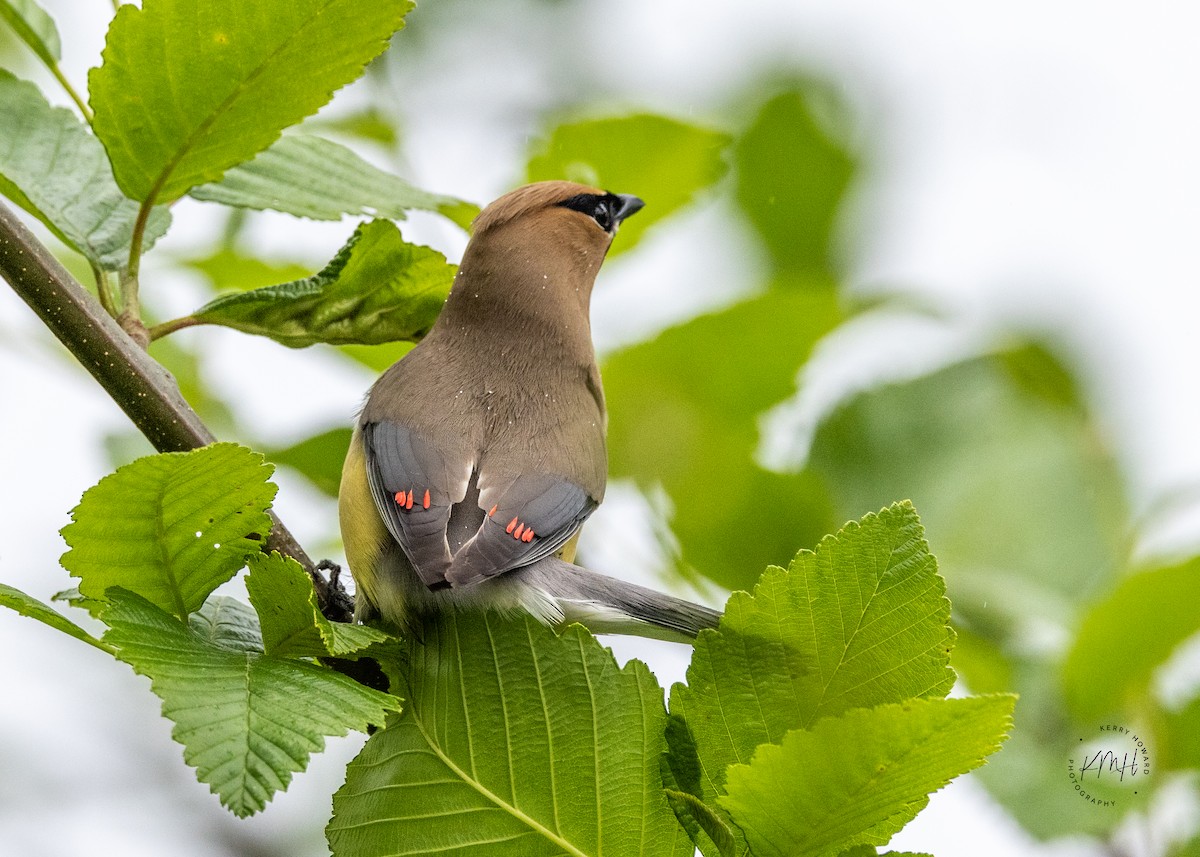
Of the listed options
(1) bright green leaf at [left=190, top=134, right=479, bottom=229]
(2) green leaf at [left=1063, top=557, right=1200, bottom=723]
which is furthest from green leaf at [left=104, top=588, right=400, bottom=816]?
(2) green leaf at [left=1063, top=557, right=1200, bottom=723]

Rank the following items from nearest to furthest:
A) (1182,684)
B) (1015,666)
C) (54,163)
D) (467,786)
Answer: (467,786) < (54,163) < (1182,684) < (1015,666)

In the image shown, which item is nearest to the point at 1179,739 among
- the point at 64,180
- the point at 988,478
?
the point at 988,478

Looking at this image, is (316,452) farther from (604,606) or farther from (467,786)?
(467,786)

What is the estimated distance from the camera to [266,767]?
5.74ft

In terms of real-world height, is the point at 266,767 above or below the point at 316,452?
below

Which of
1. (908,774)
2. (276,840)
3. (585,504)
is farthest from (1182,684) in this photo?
(276,840)

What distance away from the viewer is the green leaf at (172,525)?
1.88m

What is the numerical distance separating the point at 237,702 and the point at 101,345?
66cm

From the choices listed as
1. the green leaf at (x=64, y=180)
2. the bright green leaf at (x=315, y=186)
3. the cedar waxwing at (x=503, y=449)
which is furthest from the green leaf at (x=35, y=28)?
the cedar waxwing at (x=503, y=449)

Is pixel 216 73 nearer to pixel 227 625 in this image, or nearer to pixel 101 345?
pixel 101 345

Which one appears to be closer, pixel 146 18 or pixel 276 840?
pixel 146 18

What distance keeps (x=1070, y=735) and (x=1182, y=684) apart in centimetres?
28

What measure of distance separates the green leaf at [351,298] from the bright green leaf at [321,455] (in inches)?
33.6

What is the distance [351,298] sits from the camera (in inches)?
102
